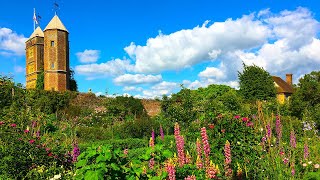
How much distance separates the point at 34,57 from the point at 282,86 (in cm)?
2989

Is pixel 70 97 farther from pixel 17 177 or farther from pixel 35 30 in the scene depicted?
pixel 17 177

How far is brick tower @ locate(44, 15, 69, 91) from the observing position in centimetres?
3534

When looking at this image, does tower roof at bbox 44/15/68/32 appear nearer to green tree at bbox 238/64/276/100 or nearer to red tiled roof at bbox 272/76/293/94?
green tree at bbox 238/64/276/100

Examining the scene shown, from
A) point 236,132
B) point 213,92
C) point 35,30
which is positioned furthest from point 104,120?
point 35,30

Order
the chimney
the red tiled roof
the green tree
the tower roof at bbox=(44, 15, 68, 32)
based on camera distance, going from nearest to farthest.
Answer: the green tree < the tower roof at bbox=(44, 15, 68, 32) < the red tiled roof < the chimney

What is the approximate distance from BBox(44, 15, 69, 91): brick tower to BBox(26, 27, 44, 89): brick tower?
3580mm

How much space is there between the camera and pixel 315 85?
27.9m

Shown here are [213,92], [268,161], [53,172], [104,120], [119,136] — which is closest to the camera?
[268,161]

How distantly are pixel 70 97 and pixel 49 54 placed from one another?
8.66 m

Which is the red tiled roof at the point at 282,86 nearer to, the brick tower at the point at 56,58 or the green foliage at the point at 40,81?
the brick tower at the point at 56,58

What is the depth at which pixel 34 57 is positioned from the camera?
39375 mm

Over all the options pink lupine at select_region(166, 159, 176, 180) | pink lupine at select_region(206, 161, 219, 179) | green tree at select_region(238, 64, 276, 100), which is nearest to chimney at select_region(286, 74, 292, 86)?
green tree at select_region(238, 64, 276, 100)

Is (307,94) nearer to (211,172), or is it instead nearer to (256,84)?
(256,84)

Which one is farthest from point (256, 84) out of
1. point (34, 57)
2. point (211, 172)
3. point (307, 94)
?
point (211, 172)
